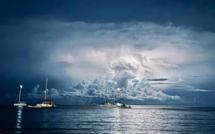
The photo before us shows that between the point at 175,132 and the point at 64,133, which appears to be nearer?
the point at 64,133

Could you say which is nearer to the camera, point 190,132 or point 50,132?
point 50,132

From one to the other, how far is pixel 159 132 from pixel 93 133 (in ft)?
78.4

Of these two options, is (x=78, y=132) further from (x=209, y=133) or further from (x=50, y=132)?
(x=209, y=133)

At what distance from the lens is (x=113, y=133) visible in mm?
99000

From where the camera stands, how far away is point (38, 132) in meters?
97.1

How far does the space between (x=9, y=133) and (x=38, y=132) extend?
9.54m

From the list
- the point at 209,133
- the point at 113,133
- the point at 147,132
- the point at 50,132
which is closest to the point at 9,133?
the point at 50,132

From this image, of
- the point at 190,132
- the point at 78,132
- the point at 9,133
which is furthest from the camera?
the point at 190,132

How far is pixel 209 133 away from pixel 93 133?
40.3 m

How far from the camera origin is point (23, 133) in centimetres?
9406

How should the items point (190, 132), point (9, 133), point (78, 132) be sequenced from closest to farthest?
point (9, 133), point (78, 132), point (190, 132)

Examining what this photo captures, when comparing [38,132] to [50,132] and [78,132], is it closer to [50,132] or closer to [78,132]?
[50,132]

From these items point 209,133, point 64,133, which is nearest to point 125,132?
point 64,133

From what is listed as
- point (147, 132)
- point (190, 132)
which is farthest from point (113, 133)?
point (190, 132)
